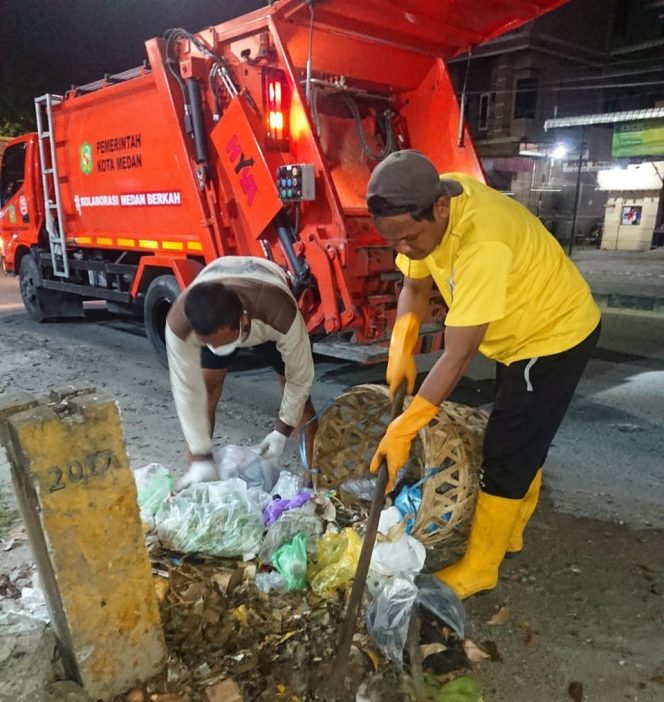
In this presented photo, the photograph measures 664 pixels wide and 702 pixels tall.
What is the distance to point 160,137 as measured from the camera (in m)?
5.00

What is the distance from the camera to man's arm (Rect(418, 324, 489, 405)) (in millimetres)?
1869

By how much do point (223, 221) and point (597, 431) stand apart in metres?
3.28

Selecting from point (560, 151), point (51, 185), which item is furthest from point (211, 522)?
point (560, 151)

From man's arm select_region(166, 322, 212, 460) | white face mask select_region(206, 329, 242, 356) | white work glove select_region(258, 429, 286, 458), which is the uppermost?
white face mask select_region(206, 329, 242, 356)

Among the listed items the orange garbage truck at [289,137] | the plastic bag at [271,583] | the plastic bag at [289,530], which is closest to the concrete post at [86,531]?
the plastic bag at [271,583]

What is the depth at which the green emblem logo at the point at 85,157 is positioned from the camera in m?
6.08

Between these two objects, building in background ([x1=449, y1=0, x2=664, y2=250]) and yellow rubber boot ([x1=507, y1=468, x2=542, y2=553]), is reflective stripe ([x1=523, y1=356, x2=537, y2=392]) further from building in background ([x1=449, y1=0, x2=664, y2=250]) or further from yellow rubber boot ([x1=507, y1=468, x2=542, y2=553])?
building in background ([x1=449, y1=0, x2=664, y2=250])

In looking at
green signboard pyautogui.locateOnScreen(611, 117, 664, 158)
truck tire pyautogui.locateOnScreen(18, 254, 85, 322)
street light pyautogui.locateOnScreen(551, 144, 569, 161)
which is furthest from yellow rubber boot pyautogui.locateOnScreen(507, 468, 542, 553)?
street light pyautogui.locateOnScreen(551, 144, 569, 161)

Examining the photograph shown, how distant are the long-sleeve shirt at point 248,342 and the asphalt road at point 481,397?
0.64 metres

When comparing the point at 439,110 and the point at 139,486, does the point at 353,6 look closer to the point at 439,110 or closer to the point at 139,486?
the point at 439,110

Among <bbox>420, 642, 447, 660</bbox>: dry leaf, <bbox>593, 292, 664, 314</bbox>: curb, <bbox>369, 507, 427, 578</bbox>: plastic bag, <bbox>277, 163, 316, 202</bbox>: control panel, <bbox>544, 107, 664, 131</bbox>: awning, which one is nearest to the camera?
<bbox>420, 642, 447, 660</bbox>: dry leaf

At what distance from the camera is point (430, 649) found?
1.98 meters

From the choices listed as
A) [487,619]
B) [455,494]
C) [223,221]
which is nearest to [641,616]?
[487,619]

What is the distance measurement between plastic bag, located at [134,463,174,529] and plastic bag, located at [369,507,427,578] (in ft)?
3.28
